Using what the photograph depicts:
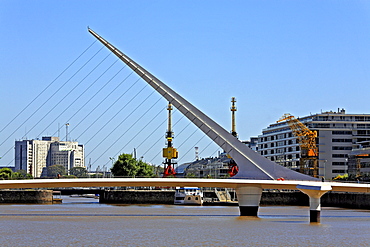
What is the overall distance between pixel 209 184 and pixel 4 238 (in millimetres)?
21452

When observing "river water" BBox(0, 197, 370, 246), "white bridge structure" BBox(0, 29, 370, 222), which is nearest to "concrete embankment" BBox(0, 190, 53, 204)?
"white bridge structure" BBox(0, 29, 370, 222)

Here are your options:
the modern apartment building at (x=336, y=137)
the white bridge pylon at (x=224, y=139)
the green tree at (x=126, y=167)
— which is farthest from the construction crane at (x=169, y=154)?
the white bridge pylon at (x=224, y=139)

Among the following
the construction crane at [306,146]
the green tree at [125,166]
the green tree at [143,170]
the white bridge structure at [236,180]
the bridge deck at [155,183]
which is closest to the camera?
the bridge deck at [155,183]

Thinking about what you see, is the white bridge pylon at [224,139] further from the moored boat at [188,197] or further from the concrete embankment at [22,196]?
the concrete embankment at [22,196]

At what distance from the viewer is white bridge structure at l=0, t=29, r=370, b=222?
58.1m

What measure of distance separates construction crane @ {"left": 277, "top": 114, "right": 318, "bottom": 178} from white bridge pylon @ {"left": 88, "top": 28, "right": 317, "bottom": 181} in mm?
47520

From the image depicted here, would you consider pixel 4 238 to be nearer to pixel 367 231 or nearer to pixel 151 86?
pixel 367 231

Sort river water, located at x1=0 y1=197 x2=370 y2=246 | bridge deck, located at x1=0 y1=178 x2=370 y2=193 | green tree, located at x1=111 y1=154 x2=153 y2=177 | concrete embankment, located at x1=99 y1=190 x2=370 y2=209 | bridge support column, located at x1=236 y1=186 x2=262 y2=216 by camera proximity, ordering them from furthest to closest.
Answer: green tree, located at x1=111 y1=154 x2=153 y2=177 < concrete embankment, located at x1=99 y1=190 x2=370 y2=209 < bridge support column, located at x1=236 y1=186 x2=262 y2=216 < bridge deck, located at x1=0 y1=178 x2=370 y2=193 < river water, located at x1=0 y1=197 x2=370 y2=246

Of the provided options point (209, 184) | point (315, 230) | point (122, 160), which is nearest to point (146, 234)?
point (315, 230)

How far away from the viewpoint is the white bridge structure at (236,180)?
58125 mm

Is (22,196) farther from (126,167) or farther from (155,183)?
(155,183)

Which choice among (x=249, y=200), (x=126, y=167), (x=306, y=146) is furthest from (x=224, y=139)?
(x=126, y=167)

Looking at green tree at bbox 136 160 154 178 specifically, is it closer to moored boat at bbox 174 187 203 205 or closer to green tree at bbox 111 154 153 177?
green tree at bbox 111 154 153 177

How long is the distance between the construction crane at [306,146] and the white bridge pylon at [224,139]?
47.5 m
